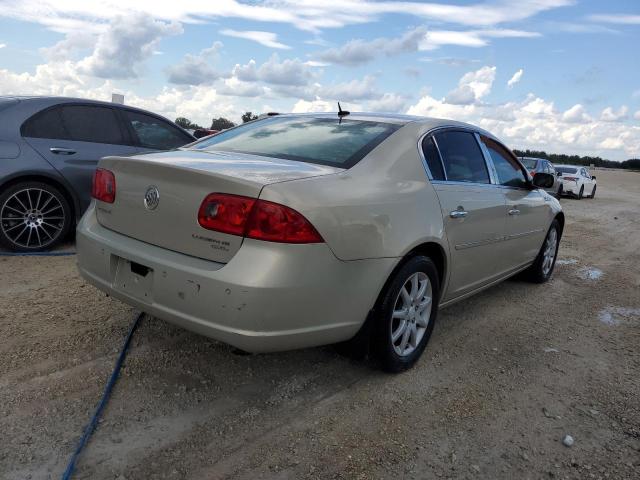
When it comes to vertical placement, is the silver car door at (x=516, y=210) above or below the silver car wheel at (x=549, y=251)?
above

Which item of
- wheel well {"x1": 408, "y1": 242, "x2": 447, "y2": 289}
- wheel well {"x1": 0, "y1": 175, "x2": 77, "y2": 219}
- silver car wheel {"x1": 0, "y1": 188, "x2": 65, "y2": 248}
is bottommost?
silver car wheel {"x1": 0, "y1": 188, "x2": 65, "y2": 248}

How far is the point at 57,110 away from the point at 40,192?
89 centimetres

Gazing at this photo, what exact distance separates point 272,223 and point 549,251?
422cm

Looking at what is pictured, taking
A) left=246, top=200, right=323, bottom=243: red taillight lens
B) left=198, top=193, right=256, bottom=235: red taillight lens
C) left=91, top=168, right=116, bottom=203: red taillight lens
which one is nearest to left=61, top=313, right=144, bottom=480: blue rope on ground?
left=91, top=168, right=116, bottom=203: red taillight lens

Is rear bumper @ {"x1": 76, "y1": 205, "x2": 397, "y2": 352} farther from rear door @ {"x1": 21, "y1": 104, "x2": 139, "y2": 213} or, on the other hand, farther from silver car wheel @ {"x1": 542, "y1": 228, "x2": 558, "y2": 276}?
silver car wheel @ {"x1": 542, "y1": 228, "x2": 558, "y2": 276}

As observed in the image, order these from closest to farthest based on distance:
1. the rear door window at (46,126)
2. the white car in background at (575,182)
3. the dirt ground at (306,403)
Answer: the dirt ground at (306,403) < the rear door window at (46,126) < the white car in background at (575,182)

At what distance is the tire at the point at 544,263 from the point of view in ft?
18.3

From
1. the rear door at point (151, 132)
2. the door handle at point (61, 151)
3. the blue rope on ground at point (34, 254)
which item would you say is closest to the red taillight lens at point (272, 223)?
the blue rope on ground at point (34, 254)

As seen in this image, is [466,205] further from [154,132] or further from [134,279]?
[154,132]

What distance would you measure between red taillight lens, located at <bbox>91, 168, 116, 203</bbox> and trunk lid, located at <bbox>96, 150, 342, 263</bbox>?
0.12 feet

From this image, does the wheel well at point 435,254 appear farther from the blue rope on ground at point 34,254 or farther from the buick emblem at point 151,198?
the blue rope on ground at point 34,254

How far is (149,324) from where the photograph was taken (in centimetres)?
378

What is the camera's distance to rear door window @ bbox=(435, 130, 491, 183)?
12.4 ft

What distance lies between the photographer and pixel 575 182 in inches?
760
